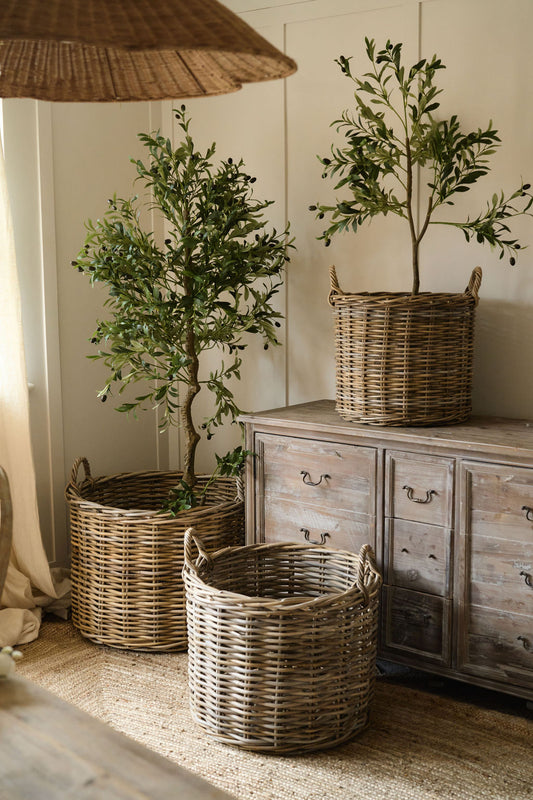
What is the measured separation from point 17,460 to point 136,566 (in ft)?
1.94

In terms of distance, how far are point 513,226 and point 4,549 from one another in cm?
187

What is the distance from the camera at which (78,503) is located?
9.73 feet

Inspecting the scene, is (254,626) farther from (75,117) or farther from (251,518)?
(75,117)

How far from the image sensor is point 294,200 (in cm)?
320

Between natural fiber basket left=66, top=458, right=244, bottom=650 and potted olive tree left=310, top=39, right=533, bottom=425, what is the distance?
0.64 metres

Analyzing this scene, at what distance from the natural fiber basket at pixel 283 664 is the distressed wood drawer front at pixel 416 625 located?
190 millimetres

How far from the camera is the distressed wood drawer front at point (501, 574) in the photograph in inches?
89.9

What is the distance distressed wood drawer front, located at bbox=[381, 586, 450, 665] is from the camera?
8.09ft

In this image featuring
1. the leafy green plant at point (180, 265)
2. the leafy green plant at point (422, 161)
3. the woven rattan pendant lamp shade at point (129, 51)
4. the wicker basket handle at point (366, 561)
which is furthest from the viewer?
the leafy green plant at point (180, 265)

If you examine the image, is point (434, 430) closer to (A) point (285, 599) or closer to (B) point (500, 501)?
(B) point (500, 501)

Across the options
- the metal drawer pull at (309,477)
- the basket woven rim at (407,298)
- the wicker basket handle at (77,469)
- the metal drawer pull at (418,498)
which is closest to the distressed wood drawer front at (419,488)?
the metal drawer pull at (418,498)

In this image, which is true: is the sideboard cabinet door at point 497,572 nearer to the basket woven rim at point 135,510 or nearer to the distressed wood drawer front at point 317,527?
the distressed wood drawer front at point 317,527

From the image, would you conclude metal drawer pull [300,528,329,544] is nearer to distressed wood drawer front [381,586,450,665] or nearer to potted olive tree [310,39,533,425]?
distressed wood drawer front [381,586,450,665]

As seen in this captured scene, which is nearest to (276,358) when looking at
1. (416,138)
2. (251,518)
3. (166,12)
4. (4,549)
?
(251,518)
